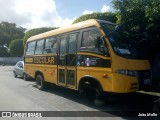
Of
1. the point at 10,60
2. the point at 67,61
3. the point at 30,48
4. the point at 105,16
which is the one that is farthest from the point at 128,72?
the point at 10,60

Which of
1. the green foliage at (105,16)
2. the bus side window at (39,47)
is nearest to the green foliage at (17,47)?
the green foliage at (105,16)

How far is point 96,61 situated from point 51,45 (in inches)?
147

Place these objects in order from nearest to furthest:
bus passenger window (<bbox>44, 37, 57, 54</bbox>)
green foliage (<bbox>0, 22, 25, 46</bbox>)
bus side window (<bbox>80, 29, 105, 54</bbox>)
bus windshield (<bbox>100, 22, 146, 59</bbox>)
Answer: bus windshield (<bbox>100, 22, 146, 59</bbox>)
bus side window (<bbox>80, 29, 105, 54</bbox>)
bus passenger window (<bbox>44, 37, 57, 54</bbox>)
green foliage (<bbox>0, 22, 25, 46</bbox>)

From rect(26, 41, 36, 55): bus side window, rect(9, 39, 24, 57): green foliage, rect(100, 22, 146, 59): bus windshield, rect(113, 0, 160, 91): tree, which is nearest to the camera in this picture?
rect(100, 22, 146, 59): bus windshield

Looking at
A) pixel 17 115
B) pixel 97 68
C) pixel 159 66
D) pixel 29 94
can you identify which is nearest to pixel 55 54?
pixel 29 94

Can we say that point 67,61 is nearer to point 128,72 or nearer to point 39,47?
point 128,72

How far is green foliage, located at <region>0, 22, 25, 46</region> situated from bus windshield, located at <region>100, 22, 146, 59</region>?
7163cm

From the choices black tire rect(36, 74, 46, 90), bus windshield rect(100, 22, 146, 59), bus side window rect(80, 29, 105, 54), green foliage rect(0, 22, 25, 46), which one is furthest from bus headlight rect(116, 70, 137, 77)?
green foliage rect(0, 22, 25, 46)

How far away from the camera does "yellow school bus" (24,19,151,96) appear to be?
831cm

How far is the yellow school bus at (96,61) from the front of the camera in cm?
831

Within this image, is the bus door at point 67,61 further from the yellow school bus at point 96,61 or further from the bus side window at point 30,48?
the bus side window at point 30,48

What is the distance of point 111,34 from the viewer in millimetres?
8938

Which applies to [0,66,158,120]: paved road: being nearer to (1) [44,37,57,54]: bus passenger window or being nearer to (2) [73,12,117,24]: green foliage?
(1) [44,37,57,54]: bus passenger window

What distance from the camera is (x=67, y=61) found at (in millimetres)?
10539
